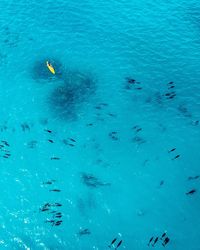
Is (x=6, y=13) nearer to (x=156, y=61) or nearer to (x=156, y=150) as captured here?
(x=156, y=61)

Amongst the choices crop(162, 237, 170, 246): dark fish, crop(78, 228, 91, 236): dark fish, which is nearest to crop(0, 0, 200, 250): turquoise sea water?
crop(78, 228, 91, 236): dark fish

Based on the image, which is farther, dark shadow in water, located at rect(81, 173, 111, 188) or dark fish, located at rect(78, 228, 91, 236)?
dark shadow in water, located at rect(81, 173, 111, 188)

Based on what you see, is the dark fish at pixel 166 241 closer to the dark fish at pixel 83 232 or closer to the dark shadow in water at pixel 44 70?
the dark fish at pixel 83 232

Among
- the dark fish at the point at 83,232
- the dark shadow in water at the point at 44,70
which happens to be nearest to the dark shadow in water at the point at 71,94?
the dark shadow in water at the point at 44,70

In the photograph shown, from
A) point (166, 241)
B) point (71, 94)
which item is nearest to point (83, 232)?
point (166, 241)

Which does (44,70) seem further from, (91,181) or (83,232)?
(83,232)

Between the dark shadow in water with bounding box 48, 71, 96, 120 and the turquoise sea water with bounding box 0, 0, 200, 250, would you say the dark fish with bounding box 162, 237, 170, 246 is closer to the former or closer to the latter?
the turquoise sea water with bounding box 0, 0, 200, 250
